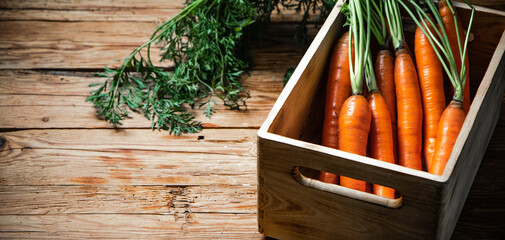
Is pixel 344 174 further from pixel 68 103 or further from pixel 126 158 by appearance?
pixel 68 103

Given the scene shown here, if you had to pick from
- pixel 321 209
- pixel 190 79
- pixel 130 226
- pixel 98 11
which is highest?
pixel 98 11

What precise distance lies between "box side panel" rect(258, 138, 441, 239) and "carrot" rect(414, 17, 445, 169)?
0.82 feet

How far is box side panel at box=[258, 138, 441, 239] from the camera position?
812 millimetres

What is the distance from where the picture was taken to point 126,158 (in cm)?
125

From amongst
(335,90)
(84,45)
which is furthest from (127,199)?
(84,45)

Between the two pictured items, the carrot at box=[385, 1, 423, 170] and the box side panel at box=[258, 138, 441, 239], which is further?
the carrot at box=[385, 1, 423, 170]

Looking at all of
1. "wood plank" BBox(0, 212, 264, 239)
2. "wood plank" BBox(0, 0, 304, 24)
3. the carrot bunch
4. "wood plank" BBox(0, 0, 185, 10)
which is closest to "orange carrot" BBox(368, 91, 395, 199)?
the carrot bunch

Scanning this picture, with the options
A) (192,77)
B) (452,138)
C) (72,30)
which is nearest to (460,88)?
(452,138)

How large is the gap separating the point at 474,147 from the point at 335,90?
12.0 inches

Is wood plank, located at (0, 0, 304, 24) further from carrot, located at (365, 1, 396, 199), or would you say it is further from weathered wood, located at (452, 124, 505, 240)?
weathered wood, located at (452, 124, 505, 240)

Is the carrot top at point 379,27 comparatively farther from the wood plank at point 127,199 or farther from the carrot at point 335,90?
the wood plank at point 127,199

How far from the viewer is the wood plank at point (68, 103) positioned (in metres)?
1.34

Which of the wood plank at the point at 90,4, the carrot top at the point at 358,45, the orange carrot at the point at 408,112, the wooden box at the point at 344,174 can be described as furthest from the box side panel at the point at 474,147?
the wood plank at the point at 90,4

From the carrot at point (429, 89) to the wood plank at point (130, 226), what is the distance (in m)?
0.41
